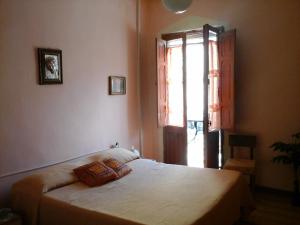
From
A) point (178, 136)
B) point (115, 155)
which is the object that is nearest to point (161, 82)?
point (178, 136)

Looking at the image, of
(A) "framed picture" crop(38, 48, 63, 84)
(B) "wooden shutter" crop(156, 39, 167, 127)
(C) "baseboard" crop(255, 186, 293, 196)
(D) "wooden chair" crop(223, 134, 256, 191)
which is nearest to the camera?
(A) "framed picture" crop(38, 48, 63, 84)

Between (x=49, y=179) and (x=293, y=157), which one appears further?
(x=293, y=157)

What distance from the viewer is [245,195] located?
8.80 feet

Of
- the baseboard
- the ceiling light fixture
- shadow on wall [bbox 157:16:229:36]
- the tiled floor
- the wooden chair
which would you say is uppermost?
shadow on wall [bbox 157:16:229:36]

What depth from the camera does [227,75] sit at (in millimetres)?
3631

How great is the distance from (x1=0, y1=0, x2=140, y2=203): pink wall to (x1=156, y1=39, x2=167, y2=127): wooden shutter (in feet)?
1.38

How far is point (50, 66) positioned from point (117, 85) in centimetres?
114

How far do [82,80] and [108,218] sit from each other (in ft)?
6.10

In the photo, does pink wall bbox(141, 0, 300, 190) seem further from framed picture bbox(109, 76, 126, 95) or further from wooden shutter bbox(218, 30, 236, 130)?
framed picture bbox(109, 76, 126, 95)

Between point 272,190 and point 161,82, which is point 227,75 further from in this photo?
point 272,190

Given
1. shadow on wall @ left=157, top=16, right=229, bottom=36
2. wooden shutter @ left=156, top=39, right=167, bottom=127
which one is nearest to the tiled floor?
wooden shutter @ left=156, top=39, right=167, bottom=127

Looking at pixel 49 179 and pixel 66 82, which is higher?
pixel 66 82

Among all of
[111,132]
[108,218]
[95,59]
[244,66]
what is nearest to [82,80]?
[95,59]

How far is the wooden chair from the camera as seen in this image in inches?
129
